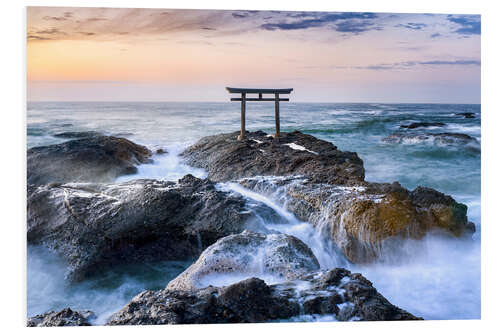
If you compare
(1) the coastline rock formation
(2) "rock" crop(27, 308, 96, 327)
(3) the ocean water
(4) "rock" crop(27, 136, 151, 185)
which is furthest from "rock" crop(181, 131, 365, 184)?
(2) "rock" crop(27, 308, 96, 327)

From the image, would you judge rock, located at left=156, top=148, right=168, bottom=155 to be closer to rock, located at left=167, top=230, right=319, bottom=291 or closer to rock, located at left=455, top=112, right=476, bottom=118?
rock, located at left=167, top=230, right=319, bottom=291

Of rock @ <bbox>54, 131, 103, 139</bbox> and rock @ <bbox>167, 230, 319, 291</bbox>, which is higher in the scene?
rock @ <bbox>54, 131, 103, 139</bbox>

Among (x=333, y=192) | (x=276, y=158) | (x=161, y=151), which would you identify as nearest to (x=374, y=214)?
(x=333, y=192)

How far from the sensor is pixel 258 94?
17.6ft

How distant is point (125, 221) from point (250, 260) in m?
1.40

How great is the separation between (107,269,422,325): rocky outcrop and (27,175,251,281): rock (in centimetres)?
95

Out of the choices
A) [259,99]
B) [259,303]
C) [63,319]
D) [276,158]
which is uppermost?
[259,99]

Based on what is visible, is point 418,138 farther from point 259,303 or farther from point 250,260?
point 259,303

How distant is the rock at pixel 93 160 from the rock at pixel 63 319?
54.6 inches

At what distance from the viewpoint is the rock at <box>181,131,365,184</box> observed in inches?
195

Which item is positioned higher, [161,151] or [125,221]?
[161,151]

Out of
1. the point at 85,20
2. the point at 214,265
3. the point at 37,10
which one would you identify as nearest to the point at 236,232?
the point at 214,265

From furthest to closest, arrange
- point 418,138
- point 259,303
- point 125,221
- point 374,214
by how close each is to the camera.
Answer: point 418,138 → point 125,221 → point 374,214 → point 259,303

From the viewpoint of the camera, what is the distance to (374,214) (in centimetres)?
424
